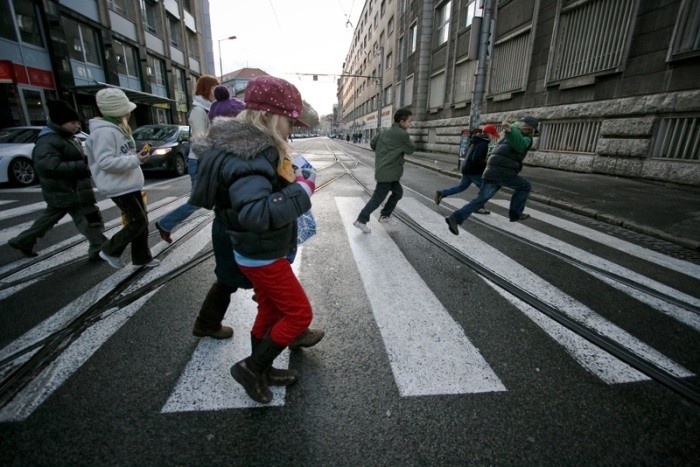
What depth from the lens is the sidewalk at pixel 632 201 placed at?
531 centimetres

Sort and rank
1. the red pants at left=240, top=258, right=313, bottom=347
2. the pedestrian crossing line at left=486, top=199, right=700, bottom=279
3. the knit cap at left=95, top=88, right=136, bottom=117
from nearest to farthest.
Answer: the red pants at left=240, top=258, right=313, bottom=347, the knit cap at left=95, top=88, right=136, bottom=117, the pedestrian crossing line at left=486, top=199, right=700, bottom=279

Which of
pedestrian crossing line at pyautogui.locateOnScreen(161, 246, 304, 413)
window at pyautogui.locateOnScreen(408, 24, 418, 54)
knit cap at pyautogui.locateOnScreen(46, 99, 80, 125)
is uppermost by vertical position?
window at pyautogui.locateOnScreen(408, 24, 418, 54)

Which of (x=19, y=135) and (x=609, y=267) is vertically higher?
(x=19, y=135)

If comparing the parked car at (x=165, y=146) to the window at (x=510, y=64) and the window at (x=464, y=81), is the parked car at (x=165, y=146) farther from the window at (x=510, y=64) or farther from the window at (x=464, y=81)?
the window at (x=464, y=81)

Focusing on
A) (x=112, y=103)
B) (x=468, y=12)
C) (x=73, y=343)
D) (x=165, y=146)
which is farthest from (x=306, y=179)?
(x=468, y=12)

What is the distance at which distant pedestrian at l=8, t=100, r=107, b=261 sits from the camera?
3.59 meters

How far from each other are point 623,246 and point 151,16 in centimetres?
3186

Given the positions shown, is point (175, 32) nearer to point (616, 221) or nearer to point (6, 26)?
point (6, 26)

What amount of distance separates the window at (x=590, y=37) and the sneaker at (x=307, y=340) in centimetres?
1202

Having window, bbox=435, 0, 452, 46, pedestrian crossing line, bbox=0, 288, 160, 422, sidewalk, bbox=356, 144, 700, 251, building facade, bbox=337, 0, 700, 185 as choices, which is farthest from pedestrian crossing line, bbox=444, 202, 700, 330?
window, bbox=435, 0, 452, 46

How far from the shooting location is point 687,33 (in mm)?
8078

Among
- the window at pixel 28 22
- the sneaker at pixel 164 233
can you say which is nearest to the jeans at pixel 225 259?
the sneaker at pixel 164 233

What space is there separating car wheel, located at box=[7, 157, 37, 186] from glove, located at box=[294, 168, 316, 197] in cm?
1050

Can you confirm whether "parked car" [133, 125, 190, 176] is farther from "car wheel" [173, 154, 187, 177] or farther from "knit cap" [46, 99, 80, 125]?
"knit cap" [46, 99, 80, 125]
